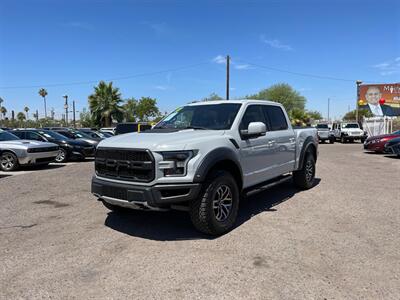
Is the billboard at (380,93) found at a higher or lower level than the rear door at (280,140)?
higher

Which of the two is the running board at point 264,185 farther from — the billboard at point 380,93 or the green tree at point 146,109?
the green tree at point 146,109

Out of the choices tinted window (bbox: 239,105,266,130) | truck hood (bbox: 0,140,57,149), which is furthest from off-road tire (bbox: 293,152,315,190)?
truck hood (bbox: 0,140,57,149)

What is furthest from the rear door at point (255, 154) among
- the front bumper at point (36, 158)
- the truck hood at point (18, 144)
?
the truck hood at point (18, 144)

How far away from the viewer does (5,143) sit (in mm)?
11531

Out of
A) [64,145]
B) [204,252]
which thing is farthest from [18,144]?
[204,252]

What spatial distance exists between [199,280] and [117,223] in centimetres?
232

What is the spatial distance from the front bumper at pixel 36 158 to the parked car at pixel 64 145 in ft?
7.77

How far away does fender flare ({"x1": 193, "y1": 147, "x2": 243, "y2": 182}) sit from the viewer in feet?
13.9

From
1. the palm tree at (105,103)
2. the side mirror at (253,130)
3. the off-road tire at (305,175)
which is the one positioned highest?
the palm tree at (105,103)

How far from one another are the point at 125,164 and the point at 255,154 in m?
2.21

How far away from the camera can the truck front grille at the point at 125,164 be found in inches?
166

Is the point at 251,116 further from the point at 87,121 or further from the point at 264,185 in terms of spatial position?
the point at 87,121

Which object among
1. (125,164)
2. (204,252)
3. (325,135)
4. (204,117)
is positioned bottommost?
(204,252)

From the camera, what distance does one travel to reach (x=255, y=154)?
217 inches
